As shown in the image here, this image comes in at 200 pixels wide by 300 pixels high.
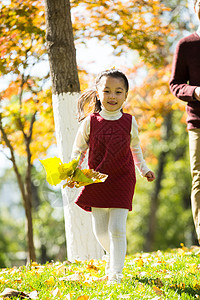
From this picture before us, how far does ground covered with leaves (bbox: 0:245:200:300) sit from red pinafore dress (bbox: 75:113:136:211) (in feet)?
1.83

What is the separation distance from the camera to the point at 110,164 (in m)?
3.06

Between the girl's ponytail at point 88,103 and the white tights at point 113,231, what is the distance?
865 millimetres

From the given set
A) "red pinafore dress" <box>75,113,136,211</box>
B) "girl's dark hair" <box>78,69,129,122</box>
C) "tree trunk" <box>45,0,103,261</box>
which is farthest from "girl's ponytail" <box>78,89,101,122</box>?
"tree trunk" <box>45,0,103,261</box>

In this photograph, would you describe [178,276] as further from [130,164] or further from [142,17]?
[142,17]

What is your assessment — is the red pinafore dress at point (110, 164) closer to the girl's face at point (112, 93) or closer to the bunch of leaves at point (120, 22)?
the girl's face at point (112, 93)

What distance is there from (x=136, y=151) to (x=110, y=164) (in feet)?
1.16

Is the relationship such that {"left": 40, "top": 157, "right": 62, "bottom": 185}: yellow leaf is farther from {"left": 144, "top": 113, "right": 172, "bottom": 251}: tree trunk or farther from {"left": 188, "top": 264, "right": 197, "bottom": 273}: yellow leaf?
{"left": 144, "top": 113, "right": 172, "bottom": 251}: tree trunk

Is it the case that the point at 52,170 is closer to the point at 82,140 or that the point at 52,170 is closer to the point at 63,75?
the point at 82,140

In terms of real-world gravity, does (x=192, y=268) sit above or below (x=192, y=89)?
below

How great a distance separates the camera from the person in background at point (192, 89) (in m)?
3.69

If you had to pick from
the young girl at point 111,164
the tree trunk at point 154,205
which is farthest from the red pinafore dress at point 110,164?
the tree trunk at point 154,205

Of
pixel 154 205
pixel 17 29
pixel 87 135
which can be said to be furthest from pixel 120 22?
pixel 154 205

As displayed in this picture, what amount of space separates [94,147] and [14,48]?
3223 mm

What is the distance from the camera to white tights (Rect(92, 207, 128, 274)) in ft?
9.77
